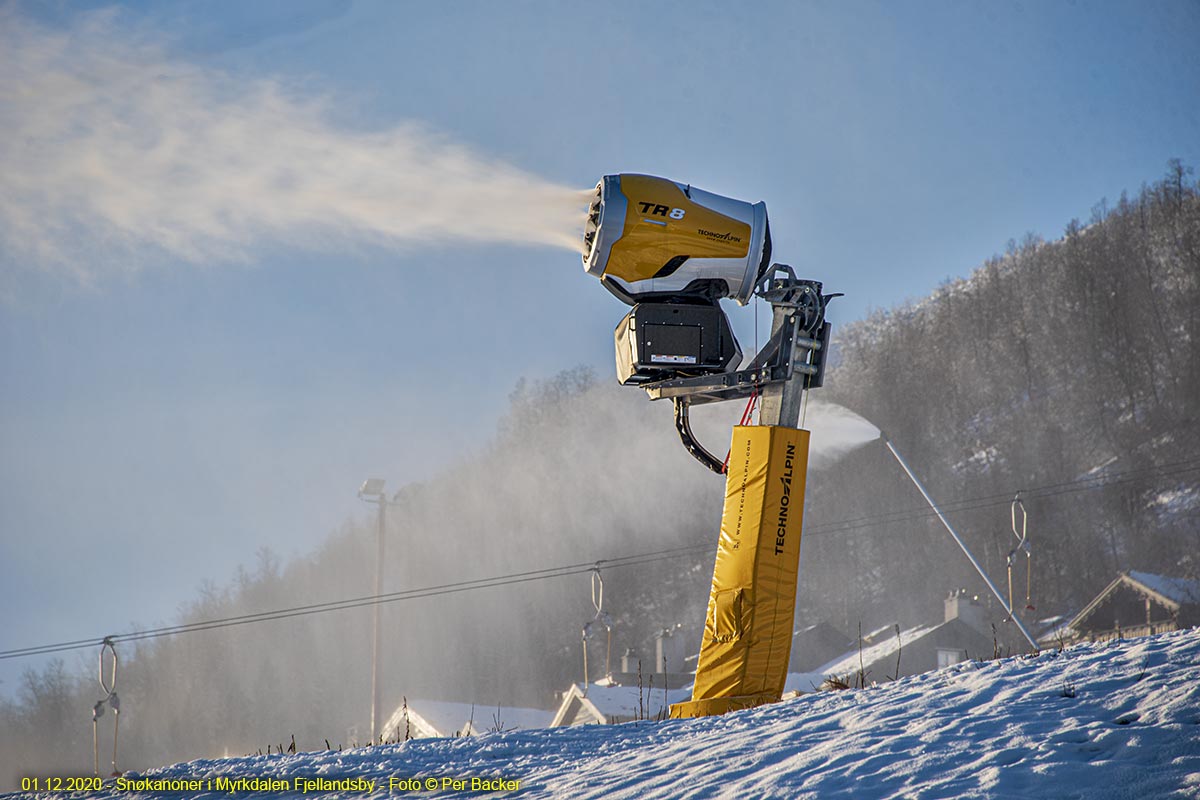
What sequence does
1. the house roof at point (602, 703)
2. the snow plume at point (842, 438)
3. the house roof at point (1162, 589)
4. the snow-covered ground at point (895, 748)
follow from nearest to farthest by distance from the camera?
the snow-covered ground at point (895, 748), the house roof at point (602, 703), the house roof at point (1162, 589), the snow plume at point (842, 438)

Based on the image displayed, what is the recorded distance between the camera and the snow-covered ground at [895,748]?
6828mm

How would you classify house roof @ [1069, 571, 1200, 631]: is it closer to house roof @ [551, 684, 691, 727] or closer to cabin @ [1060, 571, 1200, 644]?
cabin @ [1060, 571, 1200, 644]

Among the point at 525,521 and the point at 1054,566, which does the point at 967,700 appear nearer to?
the point at 1054,566

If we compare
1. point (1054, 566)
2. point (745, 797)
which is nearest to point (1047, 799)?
point (745, 797)

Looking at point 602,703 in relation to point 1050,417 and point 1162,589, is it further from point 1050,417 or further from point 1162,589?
point 1050,417

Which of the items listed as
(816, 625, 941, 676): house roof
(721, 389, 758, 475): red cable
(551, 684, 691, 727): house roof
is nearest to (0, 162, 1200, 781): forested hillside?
(816, 625, 941, 676): house roof

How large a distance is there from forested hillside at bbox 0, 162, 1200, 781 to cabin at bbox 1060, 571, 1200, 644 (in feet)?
62.2

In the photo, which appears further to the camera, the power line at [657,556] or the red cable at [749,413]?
the power line at [657,556]

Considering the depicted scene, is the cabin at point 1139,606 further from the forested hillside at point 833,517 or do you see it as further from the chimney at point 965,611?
the forested hillside at point 833,517

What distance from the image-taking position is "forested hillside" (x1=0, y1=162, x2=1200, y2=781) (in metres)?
77.4

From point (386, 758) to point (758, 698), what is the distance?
12.9ft

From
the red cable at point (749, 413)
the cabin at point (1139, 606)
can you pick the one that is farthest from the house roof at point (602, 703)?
the red cable at point (749, 413)

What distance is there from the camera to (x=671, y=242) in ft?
40.4

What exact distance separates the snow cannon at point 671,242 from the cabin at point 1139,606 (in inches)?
1594
